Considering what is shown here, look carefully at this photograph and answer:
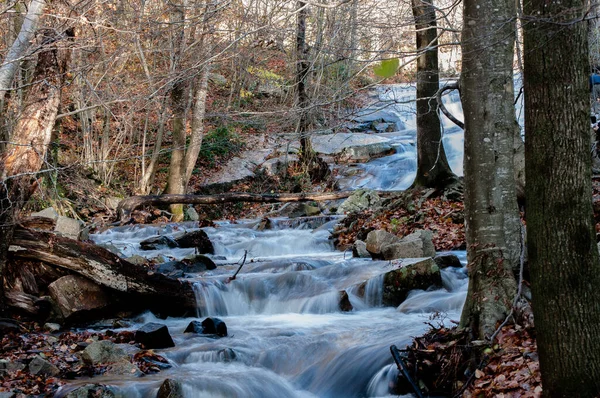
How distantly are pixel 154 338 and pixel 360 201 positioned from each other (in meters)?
8.59

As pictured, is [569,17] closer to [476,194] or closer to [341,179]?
[476,194]

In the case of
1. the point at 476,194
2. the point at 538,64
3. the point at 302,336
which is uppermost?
the point at 538,64

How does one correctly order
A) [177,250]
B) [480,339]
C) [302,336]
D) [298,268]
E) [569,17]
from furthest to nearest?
[177,250] → [298,268] → [302,336] → [480,339] → [569,17]

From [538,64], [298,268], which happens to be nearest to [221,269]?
[298,268]

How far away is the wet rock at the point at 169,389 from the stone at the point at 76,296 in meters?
2.71

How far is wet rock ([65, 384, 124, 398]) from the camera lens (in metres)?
5.34

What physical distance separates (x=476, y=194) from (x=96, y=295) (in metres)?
5.31

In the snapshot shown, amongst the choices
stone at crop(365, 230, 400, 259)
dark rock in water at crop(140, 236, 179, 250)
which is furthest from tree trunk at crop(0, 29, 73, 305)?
stone at crop(365, 230, 400, 259)

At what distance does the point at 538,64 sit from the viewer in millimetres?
3484

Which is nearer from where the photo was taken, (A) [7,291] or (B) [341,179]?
(A) [7,291]

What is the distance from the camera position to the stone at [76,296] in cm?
784

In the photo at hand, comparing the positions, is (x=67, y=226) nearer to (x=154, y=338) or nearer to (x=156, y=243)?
(x=156, y=243)

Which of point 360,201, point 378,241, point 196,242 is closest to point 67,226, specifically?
point 196,242

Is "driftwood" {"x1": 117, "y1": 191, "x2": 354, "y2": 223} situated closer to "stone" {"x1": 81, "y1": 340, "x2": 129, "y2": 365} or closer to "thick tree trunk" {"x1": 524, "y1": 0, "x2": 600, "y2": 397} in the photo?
"stone" {"x1": 81, "y1": 340, "x2": 129, "y2": 365}
